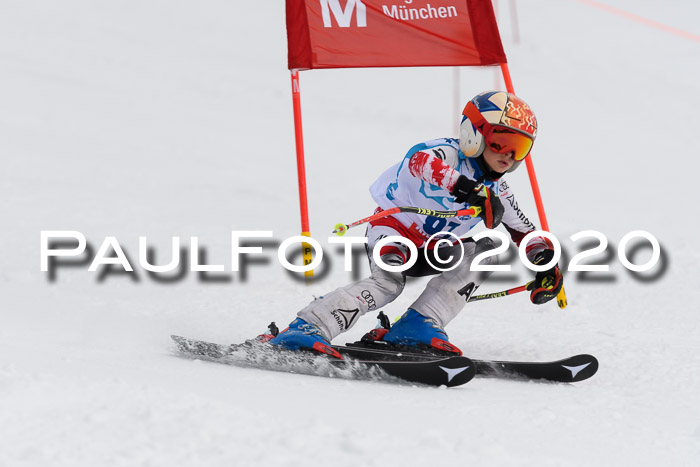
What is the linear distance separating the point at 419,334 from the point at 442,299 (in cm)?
23

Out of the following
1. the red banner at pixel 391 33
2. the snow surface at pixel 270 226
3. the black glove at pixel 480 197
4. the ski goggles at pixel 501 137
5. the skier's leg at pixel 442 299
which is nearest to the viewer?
the snow surface at pixel 270 226

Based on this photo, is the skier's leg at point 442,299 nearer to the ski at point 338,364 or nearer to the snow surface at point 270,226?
the ski at point 338,364

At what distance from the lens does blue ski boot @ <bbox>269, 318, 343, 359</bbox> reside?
373 cm

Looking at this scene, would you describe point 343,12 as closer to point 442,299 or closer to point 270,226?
point 442,299

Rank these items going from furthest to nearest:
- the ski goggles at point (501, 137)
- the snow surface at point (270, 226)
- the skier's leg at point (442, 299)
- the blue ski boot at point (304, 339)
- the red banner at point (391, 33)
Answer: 1. the red banner at point (391, 33)
2. the skier's leg at point (442, 299)
3. the ski goggles at point (501, 137)
4. the blue ski boot at point (304, 339)
5. the snow surface at point (270, 226)

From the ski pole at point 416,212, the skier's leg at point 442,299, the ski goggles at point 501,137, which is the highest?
the ski goggles at point 501,137

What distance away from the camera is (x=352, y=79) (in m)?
17.1

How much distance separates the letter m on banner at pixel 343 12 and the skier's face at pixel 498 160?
6.90 ft

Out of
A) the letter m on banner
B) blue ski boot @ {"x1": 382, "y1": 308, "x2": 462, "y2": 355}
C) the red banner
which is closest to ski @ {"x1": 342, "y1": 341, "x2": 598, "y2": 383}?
blue ski boot @ {"x1": 382, "y1": 308, "x2": 462, "y2": 355}

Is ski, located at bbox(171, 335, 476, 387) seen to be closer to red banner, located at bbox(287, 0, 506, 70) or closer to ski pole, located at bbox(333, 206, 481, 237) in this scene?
ski pole, located at bbox(333, 206, 481, 237)

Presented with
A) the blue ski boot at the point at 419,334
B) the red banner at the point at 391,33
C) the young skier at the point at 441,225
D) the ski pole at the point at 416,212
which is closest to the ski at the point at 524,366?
the blue ski boot at the point at 419,334

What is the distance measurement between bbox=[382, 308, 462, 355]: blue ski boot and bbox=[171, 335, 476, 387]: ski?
0.18 metres

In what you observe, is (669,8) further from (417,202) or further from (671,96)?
(417,202)

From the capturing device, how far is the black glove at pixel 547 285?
4230 millimetres
